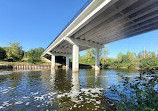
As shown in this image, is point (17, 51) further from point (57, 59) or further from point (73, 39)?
point (73, 39)

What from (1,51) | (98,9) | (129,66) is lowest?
(129,66)

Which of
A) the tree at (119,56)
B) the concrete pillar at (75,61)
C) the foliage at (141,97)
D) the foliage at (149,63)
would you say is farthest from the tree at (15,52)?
the foliage at (149,63)

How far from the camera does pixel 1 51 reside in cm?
6156

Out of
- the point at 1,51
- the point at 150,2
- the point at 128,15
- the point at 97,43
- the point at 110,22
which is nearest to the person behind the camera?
the point at 150,2

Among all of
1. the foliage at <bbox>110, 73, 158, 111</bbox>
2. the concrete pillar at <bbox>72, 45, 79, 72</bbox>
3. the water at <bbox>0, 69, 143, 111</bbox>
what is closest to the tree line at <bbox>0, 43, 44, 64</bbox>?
the concrete pillar at <bbox>72, 45, 79, 72</bbox>

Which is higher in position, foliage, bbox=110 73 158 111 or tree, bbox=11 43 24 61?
tree, bbox=11 43 24 61

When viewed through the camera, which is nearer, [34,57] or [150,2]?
[150,2]

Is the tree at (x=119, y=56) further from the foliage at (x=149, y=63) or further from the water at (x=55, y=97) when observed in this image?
the water at (x=55, y=97)

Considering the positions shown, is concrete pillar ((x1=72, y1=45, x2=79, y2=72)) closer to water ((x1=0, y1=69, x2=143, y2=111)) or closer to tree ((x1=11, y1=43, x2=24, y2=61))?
water ((x1=0, y1=69, x2=143, y2=111))

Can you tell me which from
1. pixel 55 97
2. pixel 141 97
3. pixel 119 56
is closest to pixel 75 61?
pixel 55 97

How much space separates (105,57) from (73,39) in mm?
40739

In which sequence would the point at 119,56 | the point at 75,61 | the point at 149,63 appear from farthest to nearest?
the point at 119,56 < the point at 149,63 < the point at 75,61

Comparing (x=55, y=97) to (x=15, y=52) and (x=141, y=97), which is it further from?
(x=15, y=52)

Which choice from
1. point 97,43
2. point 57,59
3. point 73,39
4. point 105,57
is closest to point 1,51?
point 57,59
